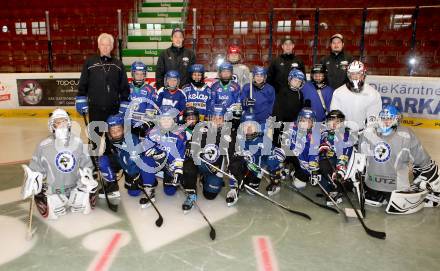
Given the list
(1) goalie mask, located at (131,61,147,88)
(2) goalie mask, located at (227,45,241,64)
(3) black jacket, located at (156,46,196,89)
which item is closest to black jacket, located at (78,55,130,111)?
(1) goalie mask, located at (131,61,147,88)

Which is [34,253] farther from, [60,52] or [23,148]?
[60,52]

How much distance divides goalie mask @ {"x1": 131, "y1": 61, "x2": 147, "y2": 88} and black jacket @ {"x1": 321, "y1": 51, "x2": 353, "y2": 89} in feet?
8.24

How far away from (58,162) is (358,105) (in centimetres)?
336

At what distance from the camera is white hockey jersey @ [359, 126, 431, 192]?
12.7 ft

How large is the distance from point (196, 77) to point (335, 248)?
2.83 meters

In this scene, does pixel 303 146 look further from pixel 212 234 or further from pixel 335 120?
pixel 212 234

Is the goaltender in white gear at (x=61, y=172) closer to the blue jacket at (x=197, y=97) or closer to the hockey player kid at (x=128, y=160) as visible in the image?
the hockey player kid at (x=128, y=160)

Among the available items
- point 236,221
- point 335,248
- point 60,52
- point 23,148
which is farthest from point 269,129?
point 60,52

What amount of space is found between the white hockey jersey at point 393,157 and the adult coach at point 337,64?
153 centimetres

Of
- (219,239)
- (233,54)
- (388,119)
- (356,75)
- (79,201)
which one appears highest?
(233,54)

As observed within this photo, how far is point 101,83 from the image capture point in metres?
4.67

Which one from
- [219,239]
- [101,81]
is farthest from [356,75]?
[101,81]

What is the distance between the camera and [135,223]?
367 centimetres

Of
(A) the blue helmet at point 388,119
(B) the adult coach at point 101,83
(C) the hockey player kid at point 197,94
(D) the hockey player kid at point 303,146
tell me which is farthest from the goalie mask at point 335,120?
(B) the adult coach at point 101,83
